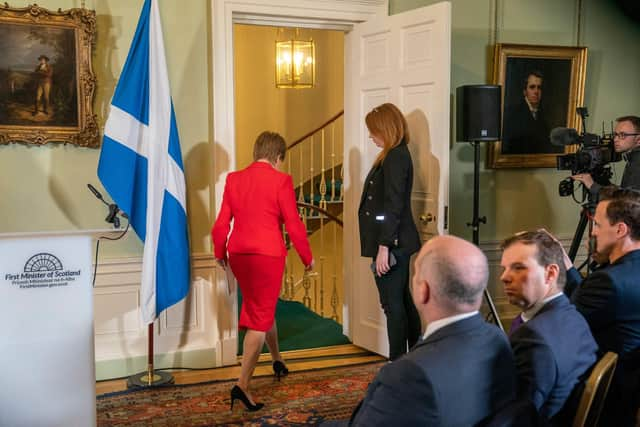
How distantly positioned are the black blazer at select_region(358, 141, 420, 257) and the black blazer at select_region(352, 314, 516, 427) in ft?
6.90

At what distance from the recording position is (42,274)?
266 cm

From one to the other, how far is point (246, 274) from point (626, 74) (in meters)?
3.50

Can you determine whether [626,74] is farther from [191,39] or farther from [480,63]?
[191,39]

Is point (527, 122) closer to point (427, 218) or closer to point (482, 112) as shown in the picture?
point (482, 112)

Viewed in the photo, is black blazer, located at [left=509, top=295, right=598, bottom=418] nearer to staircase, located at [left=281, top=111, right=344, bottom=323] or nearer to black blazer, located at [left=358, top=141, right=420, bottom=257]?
black blazer, located at [left=358, top=141, right=420, bottom=257]

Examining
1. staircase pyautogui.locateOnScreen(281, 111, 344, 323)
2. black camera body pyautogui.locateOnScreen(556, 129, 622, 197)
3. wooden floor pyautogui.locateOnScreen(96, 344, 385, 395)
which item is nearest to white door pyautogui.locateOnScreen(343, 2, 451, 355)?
wooden floor pyautogui.locateOnScreen(96, 344, 385, 395)

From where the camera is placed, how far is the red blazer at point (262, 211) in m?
3.44

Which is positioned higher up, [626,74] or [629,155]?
[626,74]

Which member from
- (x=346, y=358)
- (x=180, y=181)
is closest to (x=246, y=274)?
(x=180, y=181)

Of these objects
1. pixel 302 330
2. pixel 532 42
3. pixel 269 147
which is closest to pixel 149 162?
pixel 269 147

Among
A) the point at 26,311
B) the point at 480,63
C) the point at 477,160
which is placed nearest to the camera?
the point at 26,311

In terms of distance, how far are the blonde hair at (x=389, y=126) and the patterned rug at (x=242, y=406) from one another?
1.31m

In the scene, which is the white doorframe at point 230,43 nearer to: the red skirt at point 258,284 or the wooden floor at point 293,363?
the wooden floor at point 293,363

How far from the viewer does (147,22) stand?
3.67 m
